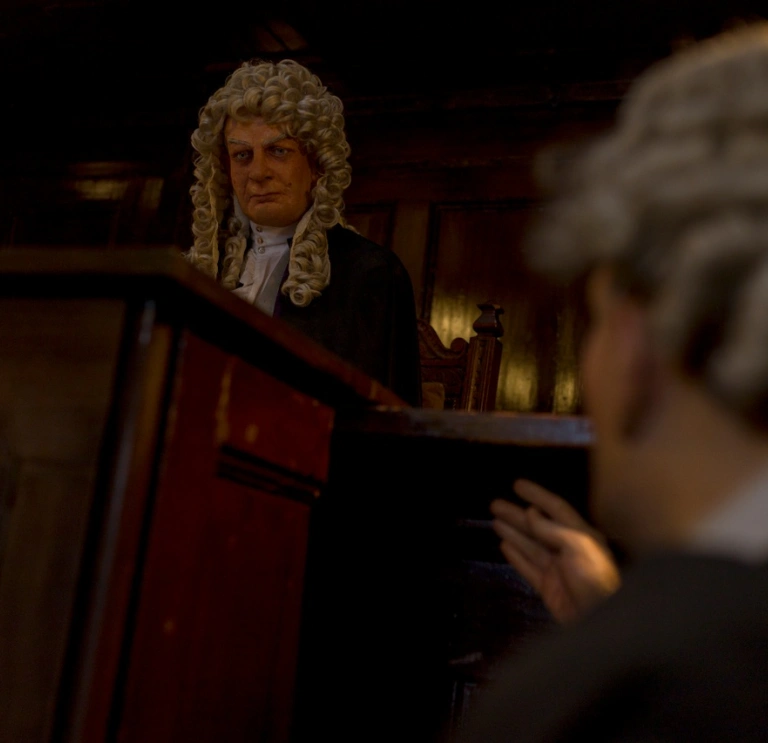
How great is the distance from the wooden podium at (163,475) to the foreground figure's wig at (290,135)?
1.29 meters

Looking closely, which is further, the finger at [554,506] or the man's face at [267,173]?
the man's face at [267,173]

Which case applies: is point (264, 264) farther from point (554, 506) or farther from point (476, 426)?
point (554, 506)

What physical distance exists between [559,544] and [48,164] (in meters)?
4.80

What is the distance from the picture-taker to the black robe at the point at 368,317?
240 centimetres

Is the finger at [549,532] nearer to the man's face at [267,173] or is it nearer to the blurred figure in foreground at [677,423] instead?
the blurred figure in foreground at [677,423]

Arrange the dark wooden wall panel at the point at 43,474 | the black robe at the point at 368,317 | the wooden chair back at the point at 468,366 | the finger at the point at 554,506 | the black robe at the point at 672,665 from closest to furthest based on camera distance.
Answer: the black robe at the point at 672,665, the dark wooden wall panel at the point at 43,474, the finger at the point at 554,506, the black robe at the point at 368,317, the wooden chair back at the point at 468,366

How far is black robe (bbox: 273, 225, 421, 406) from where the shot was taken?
240 centimetres

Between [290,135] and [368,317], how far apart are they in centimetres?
55

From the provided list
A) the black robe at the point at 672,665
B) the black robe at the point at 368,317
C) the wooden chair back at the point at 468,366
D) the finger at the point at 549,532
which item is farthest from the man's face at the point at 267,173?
the black robe at the point at 672,665

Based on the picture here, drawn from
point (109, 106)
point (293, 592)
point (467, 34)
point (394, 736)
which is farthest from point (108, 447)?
point (109, 106)

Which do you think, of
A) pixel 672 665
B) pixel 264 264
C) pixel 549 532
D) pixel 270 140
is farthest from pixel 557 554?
pixel 270 140

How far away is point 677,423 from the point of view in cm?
58

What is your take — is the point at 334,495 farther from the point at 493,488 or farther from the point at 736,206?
the point at 736,206

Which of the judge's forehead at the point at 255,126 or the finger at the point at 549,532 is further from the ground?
the judge's forehead at the point at 255,126
